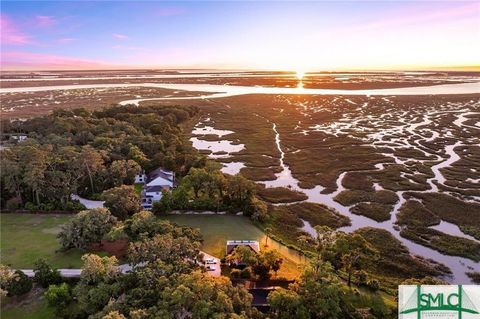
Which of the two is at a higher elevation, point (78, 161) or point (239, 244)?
point (78, 161)

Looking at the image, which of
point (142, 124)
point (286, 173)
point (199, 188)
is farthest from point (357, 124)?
point (199, 188)

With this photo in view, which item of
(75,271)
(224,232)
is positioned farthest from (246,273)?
(75,271)

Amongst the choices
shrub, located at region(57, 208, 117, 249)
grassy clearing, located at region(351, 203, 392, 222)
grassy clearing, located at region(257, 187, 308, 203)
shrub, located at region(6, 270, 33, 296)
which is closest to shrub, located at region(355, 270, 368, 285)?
grassy clearing, located at region(351, 203, 392, 222)

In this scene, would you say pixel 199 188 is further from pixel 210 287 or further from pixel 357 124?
pixel 357 124

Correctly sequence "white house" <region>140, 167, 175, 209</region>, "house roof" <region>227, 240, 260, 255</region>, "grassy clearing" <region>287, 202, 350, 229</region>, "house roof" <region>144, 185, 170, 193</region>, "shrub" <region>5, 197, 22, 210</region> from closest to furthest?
"house roof" <region>227, 240, 260, 255</region> → "grassy clearing" <region>287, 202, 350, 229</region> → "shrub" <region>5, 197, 22, 210</region> → "white house" <region>140, 167, 175, 209</region> → "house roof" <region>144, 185, 170, 193</region>

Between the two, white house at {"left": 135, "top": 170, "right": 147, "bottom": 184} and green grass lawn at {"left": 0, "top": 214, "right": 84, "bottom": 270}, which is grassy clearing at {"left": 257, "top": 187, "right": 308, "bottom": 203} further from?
green grass lawn at {"left": 0, "top": 214, "right": 84, "bottom": 270}

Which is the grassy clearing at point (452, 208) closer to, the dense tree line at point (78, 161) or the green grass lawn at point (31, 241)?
the dense tree line at point (78, 161)

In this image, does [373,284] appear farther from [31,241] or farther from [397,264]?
[31,241]
